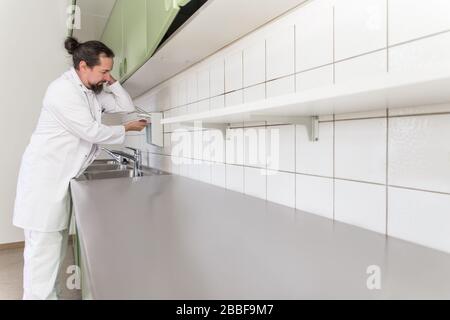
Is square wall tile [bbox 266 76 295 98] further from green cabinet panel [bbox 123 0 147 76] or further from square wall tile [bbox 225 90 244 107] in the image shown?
green cabinet panel [bbox 123 0 147 76]

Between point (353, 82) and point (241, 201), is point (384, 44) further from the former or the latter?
point (241, 201)

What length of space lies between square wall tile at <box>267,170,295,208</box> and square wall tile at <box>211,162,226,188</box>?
0.37 meters

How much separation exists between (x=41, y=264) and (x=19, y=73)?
7.46 feet

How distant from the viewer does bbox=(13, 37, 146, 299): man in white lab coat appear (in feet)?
5.25

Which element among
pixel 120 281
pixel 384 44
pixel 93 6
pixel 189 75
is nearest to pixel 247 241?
pixel 120 281

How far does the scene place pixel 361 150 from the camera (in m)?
0.86

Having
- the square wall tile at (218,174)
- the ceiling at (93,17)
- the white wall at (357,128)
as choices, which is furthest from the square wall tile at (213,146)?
the ceiling at (93,17)

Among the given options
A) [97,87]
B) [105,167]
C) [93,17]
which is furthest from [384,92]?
[93,17]

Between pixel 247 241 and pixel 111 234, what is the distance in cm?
37

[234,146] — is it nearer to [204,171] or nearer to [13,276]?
[204,171]

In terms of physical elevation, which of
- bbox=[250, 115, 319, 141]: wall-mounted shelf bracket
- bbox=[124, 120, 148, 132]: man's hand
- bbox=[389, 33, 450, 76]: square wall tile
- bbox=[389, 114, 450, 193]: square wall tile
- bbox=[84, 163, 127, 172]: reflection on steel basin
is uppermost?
bbox=[389, 33, 450, 76]: square wall tile

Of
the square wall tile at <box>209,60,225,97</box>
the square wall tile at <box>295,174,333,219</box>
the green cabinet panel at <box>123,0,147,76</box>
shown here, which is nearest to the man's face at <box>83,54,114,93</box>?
the green cabinet panel at <box>123,0,147,76</box>

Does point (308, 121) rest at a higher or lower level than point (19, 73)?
lower

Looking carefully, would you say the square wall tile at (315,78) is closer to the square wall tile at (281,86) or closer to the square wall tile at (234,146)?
the square wall tile at (281,86)
